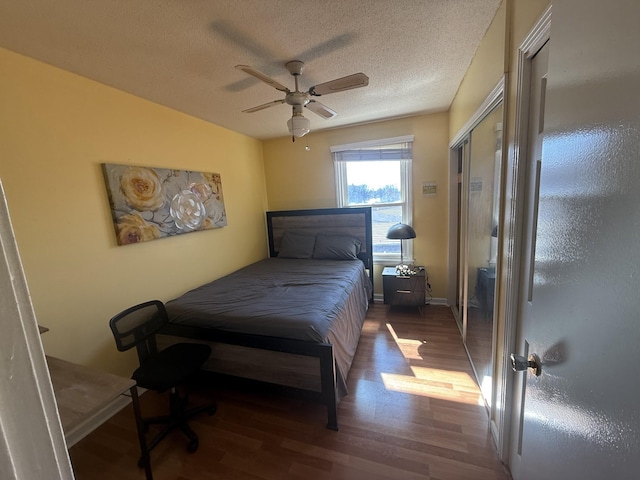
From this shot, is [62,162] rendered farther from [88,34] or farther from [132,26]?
[132,26]

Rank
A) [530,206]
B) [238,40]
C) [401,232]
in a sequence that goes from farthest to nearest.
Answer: [401,232]
[238,40]
[530,206]

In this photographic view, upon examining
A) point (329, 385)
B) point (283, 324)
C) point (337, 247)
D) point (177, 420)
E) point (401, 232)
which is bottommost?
point (177, 420)

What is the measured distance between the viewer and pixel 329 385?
1.69 m

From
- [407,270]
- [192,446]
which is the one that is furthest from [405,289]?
[192,446]

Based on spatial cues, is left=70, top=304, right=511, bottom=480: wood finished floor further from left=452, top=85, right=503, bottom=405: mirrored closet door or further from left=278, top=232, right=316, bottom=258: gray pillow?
left=278, top=232, right=316, bottom=258: gray pillow

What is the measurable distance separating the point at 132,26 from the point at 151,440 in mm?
2417

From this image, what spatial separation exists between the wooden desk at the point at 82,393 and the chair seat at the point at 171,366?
0.23 m

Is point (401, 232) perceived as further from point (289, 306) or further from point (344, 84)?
point (344, 84)

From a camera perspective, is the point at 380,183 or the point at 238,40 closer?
the point at 238,40

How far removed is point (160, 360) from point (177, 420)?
0.40 meters

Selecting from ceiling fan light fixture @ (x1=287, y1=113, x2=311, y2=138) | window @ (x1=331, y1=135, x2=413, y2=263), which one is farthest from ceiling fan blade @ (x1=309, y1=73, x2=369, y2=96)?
window @ (x1=331, y1=135, x2=413, y2=263)

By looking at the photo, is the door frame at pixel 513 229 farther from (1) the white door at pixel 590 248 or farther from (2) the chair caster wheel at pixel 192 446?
(2) the chair caster wheel at pixel 192 446

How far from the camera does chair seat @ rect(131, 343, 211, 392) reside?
62.2 inches

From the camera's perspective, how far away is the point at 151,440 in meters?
1.70
